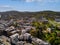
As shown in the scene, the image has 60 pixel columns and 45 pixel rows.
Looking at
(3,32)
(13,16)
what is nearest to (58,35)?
(3,32)

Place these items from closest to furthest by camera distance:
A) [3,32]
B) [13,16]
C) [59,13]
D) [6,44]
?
[6,44] → [3,32] → [59,13] → [13,16]

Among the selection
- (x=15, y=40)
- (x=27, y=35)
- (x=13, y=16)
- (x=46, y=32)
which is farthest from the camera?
(x=13, y=16)

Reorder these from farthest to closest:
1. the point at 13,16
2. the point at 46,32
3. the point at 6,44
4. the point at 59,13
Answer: the point at 13,16 < the point at 59,13 < the point at 46,32 < the point at 6,44

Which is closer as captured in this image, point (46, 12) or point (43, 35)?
point (43, 35)

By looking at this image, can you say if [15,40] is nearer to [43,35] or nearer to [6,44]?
[6,44]

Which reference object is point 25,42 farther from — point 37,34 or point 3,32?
point 3,32

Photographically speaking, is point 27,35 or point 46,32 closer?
point 27,35

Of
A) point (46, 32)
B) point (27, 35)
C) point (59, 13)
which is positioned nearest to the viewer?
point (27, 35)

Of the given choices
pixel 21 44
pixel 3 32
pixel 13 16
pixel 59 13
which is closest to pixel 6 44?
pixel 21 44
